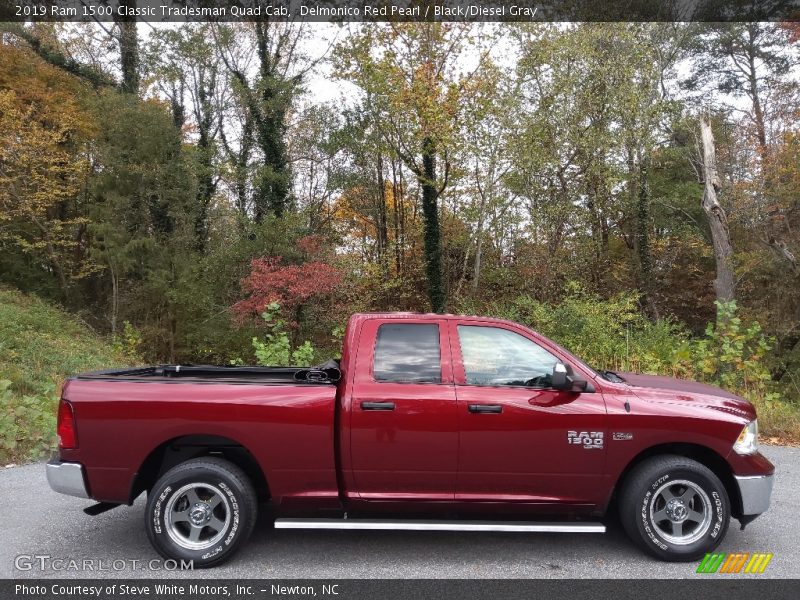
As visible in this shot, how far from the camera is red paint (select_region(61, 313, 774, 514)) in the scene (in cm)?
424

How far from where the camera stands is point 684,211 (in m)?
25.6

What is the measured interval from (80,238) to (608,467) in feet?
88.8

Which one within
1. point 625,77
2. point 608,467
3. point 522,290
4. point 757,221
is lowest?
point 608,467

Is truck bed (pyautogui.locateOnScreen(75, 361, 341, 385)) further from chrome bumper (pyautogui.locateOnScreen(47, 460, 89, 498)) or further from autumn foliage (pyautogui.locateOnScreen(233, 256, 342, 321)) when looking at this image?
autumn foliage (pyautogui.locateOnScreen(233, 256, 342, 321))

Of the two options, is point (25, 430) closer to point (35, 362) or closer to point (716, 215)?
point (35, 362)

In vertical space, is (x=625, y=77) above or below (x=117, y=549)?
above

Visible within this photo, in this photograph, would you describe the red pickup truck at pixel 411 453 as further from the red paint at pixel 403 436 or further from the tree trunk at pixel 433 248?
the tree trunk at pixel 433 248

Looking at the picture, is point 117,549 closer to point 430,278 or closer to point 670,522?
point 670,522

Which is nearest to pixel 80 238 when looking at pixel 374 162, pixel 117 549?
pixel 374 162

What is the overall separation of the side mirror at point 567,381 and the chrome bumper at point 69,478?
11.2ft

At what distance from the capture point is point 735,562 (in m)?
4.28

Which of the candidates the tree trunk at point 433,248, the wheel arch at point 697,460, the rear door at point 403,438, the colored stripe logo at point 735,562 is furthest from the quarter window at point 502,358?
the tree trunk at point 433,248

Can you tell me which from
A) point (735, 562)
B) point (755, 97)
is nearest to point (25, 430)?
point (735, 562)

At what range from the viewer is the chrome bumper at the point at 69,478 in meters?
4.23
